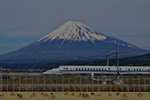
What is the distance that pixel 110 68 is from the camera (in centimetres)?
11038

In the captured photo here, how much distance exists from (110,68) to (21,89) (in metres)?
51.9

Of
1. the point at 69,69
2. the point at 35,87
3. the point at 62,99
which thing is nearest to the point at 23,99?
the point at 62,99

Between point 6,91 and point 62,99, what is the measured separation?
1590cm

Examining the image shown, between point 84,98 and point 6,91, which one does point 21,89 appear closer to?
point 6,91

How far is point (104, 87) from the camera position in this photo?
61844mm

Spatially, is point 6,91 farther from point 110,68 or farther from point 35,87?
point 110,68

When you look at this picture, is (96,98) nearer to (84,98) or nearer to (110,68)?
(84,98)

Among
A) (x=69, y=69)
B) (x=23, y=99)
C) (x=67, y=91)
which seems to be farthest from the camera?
(x=69, y=69)

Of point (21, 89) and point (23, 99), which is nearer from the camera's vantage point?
point (23, 99)

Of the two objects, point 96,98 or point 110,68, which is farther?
point 110,68

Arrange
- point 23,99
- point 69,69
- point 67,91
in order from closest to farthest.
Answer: point 23,99
point 67,91
point 69,69

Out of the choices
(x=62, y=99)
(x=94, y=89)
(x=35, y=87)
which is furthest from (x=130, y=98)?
(x=35, y=87)

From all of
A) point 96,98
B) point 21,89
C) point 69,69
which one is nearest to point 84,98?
point 96,98

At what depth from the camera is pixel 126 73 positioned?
111 m
